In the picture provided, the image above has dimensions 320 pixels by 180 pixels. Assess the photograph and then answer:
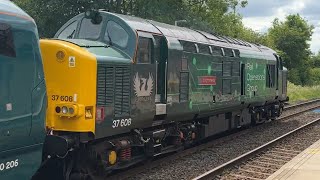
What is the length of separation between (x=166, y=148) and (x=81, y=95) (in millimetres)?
3993

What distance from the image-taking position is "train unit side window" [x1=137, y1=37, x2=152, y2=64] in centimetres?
902

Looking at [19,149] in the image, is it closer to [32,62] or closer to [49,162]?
[32,62]

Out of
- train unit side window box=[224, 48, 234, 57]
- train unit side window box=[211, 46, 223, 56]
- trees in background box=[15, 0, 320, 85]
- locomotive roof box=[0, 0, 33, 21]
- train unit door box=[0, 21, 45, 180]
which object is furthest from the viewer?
trees in background box=[15, 0, 320, 85]

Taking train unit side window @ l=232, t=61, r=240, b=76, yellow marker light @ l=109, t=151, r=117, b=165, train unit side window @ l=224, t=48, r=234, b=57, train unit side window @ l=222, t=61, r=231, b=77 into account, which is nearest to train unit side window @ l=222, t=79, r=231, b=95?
train unit side window @ l=222, t=61, r=231, b=77

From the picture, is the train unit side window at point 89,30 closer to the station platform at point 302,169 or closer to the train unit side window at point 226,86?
the station platform at point 302,169

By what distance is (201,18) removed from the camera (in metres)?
37.8

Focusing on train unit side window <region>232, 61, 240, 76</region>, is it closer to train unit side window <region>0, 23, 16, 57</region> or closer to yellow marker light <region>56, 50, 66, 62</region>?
yellow marker light <region>56, 50, 66, 62</region>

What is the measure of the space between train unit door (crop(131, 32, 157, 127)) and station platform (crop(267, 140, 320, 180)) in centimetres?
274

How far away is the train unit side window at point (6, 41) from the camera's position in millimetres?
5246

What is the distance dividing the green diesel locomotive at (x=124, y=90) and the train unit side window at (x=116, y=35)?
2 centimetres

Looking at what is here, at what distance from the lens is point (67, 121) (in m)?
7.61

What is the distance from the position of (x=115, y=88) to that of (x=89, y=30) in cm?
164

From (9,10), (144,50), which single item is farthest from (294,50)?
(9,10)

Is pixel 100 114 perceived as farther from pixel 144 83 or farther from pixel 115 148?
pixel 144 83
